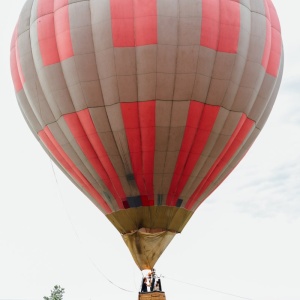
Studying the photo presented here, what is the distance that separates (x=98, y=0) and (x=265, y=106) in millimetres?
4546

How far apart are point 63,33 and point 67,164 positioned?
312 cm

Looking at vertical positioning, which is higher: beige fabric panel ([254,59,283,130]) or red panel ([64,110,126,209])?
beige fabric panel ([254,59,283,130])

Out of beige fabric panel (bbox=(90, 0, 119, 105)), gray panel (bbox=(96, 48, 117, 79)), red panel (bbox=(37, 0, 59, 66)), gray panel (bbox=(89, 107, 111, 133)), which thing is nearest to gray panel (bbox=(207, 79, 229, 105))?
beige fabric panel (bbox=(90, 0, 119, 105))

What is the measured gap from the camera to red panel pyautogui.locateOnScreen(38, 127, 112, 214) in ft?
60.0

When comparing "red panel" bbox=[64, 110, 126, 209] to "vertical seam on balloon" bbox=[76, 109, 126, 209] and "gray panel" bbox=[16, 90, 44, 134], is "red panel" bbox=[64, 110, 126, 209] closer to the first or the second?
"vertical seam on balloon" bbox=[76, 109, 126, 209]

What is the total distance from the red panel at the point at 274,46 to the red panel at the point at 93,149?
4.10m

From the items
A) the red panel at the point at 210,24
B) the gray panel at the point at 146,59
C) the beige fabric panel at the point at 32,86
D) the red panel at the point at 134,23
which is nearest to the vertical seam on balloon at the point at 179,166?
the gray panel at the point at 146,59

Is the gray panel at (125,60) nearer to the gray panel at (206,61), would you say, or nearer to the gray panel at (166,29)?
the gray panel at (166,29)

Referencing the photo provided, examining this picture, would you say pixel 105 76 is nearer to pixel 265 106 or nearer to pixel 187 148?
pixel 187 148

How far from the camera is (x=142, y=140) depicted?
56.6 ft

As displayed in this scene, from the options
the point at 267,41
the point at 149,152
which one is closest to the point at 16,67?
the point at 149,152

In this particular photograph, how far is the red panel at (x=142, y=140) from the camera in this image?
16969mm

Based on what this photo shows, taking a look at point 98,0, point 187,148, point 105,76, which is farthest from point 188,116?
point 98,0

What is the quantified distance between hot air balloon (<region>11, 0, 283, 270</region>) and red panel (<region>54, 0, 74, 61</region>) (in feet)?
Result: 0.08
